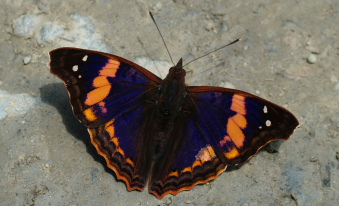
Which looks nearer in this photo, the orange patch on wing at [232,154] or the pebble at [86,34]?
the orange patch on wing at [232,154]

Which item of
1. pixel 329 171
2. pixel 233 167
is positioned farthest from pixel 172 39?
pixel 329 171

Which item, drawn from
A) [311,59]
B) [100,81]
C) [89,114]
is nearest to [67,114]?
[89,114]

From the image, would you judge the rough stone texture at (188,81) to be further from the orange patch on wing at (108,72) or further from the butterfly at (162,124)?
the orange patch on wing at (108,72)

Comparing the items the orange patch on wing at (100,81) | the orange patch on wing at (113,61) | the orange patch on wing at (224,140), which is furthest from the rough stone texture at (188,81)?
the orange patch on wing at (113,61)

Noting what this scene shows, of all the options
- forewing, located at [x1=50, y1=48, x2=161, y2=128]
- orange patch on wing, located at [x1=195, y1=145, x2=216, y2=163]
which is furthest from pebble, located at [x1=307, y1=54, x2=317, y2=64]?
forewing, located at [x1=50, y1=48, x2=161, y2=128]

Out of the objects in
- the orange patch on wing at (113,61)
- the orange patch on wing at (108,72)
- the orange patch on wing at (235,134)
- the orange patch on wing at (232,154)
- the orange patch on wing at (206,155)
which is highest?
the orange patch on wing at (113,61)

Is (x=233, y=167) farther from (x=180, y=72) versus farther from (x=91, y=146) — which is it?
(x=91, y=146)

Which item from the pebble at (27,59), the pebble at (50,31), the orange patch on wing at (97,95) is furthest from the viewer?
the pebble at (50,31)

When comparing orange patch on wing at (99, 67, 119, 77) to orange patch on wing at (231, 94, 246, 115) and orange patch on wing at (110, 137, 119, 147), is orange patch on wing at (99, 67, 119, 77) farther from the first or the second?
orange patch on wing at (231, 94, 246, 115)

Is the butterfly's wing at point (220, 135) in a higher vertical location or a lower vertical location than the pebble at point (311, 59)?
higher
